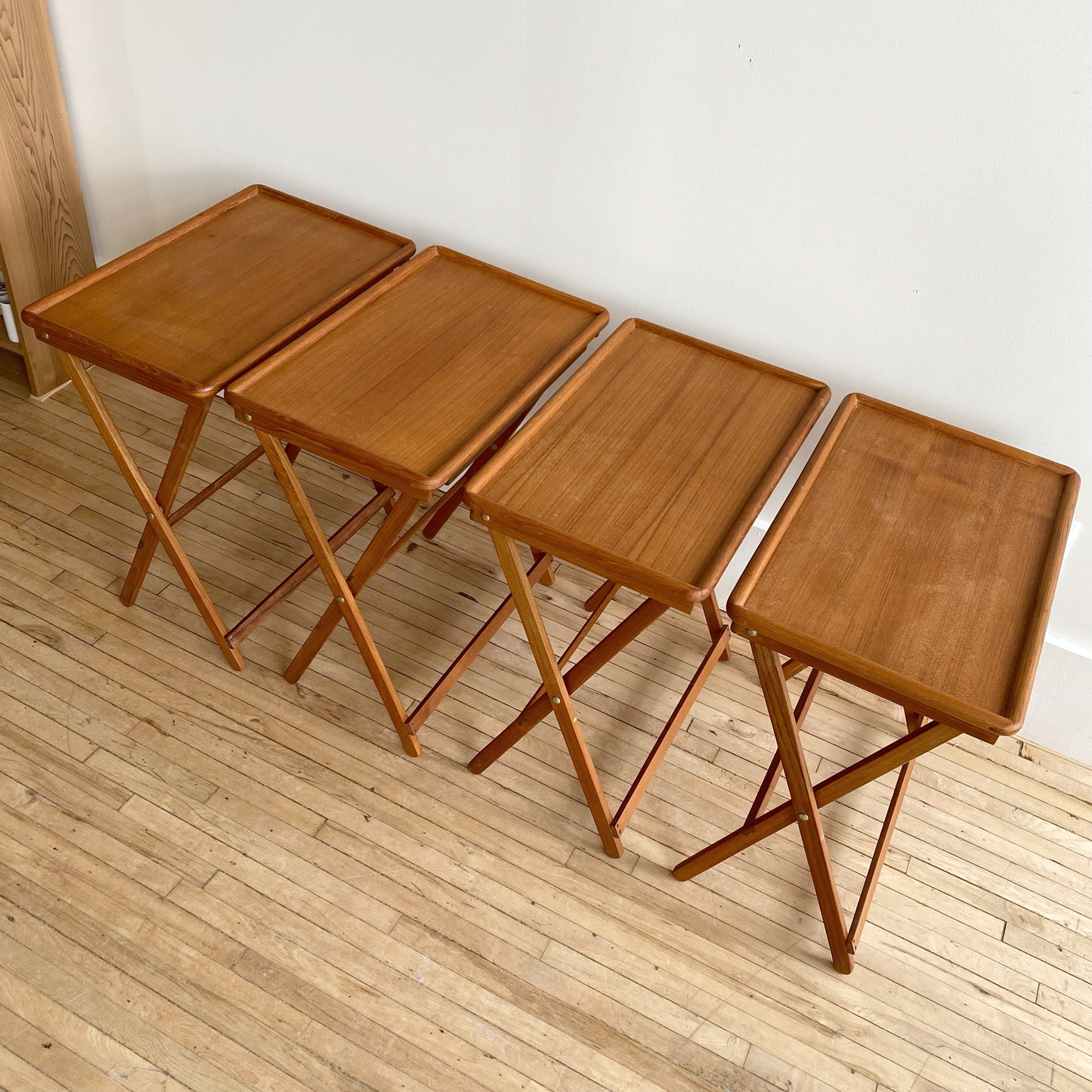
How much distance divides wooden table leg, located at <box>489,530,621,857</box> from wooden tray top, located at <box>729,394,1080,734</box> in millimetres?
365

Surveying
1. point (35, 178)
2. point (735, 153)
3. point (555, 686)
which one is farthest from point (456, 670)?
point (35, 178)

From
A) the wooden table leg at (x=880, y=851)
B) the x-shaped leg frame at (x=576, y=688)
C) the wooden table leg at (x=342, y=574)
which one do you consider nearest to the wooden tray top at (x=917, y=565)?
the x-shaped leg frame at (x=576, y=688)

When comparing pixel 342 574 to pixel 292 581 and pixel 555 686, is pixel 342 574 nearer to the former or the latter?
pixel 292 581

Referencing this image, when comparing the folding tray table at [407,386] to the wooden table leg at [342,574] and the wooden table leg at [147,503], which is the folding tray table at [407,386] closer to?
the wooden table leg at [342,574]

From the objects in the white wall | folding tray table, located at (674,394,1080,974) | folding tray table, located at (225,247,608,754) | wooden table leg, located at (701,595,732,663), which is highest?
the white wall

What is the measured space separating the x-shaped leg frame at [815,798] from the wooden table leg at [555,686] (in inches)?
7.0

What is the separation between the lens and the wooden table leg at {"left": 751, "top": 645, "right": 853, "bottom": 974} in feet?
5.53

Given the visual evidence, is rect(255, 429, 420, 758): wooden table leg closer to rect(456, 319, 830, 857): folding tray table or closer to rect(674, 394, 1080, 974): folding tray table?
rect(456, 319, 830, 857): folding tray table

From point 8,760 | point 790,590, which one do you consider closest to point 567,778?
point 790,590

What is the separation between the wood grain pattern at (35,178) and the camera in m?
2.49

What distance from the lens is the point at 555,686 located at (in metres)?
1.91

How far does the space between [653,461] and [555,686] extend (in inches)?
17.1

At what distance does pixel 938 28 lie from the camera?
171 centimetres

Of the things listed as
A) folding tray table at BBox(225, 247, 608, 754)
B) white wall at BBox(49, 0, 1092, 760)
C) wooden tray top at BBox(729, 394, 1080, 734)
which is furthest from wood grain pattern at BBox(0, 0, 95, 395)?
wooden tray top at BBox(729, 394, 1080, 734)
